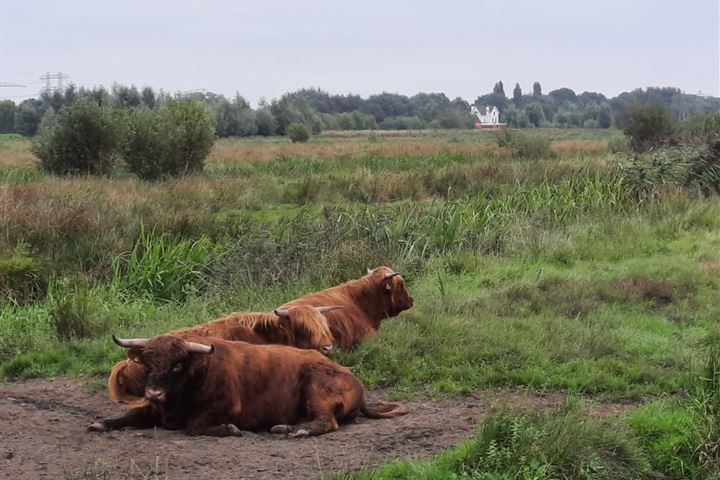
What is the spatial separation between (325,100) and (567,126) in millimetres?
53245

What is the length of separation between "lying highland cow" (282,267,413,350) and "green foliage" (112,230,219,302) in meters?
3.94

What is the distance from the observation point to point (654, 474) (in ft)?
20.0

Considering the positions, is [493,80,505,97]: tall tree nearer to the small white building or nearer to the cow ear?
the small white building

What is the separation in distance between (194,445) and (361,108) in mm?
151481

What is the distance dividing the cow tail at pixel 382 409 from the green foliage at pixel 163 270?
5.63 m

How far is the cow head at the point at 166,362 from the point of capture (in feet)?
20.1

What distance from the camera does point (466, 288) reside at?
12062mm

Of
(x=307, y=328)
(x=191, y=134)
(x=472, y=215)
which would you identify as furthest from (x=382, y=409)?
(x=191, y=134)

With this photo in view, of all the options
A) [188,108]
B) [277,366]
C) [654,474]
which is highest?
[188,108]

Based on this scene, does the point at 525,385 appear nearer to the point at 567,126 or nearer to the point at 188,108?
the point at 188,108

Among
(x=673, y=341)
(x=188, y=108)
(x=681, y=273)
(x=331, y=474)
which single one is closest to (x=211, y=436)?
(x=331, y=474)

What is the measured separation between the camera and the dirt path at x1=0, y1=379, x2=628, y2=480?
17.7 feet

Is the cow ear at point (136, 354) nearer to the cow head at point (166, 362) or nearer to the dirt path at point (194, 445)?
the cow head at point (166, 362)

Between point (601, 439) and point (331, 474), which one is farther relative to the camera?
point (601, 439)
